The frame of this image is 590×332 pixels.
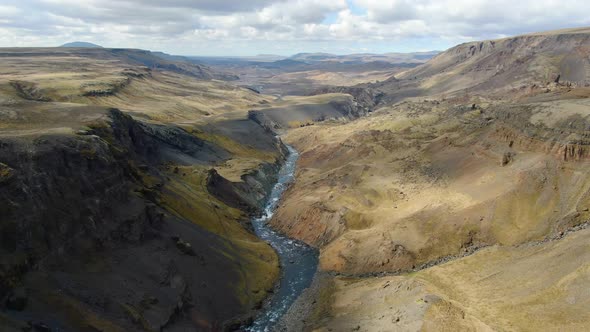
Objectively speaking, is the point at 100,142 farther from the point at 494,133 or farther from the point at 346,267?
the point at 494,133

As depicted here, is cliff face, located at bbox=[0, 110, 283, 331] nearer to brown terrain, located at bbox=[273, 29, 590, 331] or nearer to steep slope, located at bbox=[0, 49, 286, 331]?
steep slope, located at bbox=[0, 49, 286, 331]

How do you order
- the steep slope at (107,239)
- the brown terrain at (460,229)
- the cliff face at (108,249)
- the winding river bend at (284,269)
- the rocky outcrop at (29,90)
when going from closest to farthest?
the cliff face at (108,249) → the steep slope at (107,239) → the brown terrain at (460,229) → the winding river bend at (284,269) → the rocky outcrop at (29,90)

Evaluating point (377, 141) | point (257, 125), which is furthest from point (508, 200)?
point (257, 125)

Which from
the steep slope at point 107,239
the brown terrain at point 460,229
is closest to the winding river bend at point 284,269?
the steep slope at point 107,239

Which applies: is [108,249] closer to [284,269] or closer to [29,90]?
[284,269]

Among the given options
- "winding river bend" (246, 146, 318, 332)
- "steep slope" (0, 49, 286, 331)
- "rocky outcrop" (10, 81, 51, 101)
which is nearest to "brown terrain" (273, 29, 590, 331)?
"winding river bend" (246, 146, 318, 332)

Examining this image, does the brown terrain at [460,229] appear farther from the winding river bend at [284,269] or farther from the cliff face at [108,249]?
the cliff face at [108,249]
